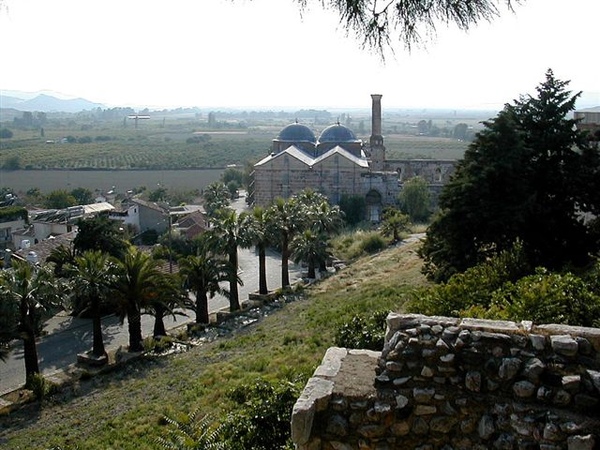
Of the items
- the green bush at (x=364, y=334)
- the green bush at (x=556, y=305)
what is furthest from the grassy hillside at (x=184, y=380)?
the green bush at (x=556, y=305)

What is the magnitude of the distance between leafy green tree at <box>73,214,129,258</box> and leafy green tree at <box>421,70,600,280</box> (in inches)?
653

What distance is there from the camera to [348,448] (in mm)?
4590

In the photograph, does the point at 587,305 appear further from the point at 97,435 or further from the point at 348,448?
the point at 97,435

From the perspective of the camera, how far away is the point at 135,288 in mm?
18094

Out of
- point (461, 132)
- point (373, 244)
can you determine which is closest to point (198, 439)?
point (373, 244)

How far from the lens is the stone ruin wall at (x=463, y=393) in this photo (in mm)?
4199

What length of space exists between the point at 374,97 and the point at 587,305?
53562 mm

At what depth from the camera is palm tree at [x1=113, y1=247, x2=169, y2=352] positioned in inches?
712

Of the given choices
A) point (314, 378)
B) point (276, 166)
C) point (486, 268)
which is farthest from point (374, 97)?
point (314, 378)

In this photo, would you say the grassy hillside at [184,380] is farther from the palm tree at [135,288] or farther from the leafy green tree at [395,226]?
the leafy green tree at [395,226]

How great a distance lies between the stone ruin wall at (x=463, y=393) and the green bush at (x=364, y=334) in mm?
4581

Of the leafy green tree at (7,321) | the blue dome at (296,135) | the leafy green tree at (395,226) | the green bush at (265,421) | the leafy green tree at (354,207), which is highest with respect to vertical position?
the blue dome at (296,135)

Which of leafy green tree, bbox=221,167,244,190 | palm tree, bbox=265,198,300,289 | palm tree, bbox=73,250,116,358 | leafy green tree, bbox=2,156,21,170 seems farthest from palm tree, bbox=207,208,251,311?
leafy green tree, bbox=2,156,21,170

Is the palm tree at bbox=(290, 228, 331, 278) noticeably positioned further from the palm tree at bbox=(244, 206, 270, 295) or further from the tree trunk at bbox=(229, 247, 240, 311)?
the tree trunk at bbox=(229, 247, 240, 311)
